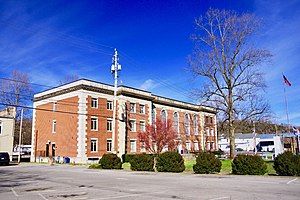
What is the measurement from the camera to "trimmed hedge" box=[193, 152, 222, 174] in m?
23.2

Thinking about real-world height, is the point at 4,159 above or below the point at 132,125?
below

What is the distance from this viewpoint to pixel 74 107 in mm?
43938

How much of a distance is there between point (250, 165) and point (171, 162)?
6599 mm

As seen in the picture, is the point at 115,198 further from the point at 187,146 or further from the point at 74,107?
the point at 187,146

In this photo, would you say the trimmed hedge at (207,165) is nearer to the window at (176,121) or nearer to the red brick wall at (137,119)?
the red brick wall at (137,119)

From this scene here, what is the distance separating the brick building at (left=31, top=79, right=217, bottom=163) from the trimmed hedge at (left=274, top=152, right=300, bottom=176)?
24.1m

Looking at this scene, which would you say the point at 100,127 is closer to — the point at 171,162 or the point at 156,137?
the point at 156,137

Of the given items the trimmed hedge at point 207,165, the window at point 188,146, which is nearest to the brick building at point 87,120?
the window at point 188,146

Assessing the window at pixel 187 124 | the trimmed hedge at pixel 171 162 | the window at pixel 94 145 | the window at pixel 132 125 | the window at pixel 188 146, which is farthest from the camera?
A: the window at pixel 187 124

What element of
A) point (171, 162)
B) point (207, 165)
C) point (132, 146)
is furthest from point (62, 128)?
point (207, 165)

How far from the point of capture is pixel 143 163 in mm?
27234

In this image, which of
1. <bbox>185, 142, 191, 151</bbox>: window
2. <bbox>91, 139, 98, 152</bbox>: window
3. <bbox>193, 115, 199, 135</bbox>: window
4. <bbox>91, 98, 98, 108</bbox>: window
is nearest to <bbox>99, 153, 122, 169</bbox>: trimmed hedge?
<bbox>91, 139, 98, 152</bbox>: window

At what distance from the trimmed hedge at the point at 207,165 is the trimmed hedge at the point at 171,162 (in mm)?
1935

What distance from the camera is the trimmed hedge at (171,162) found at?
25.3m
